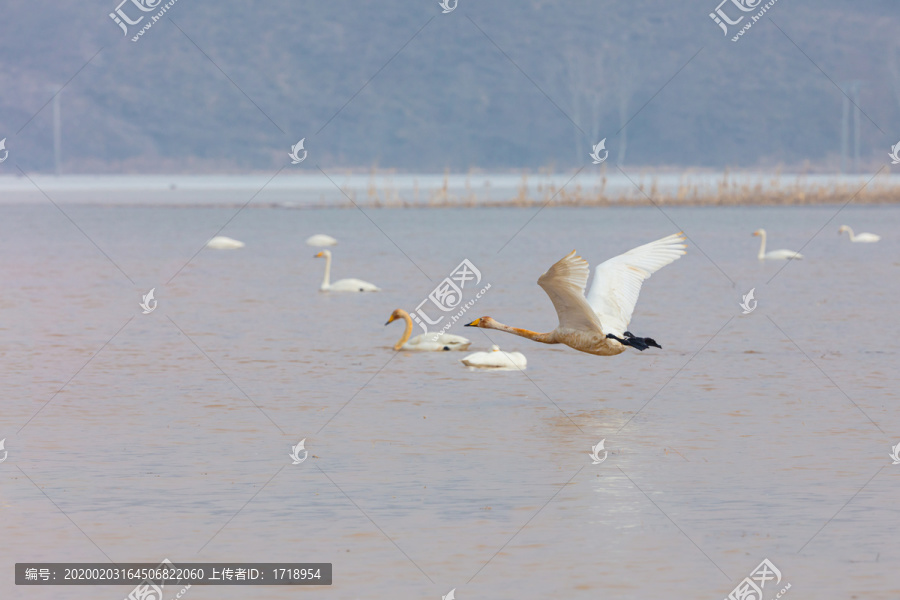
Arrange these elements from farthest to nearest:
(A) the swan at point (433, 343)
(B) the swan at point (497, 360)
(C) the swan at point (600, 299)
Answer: (A) the swan at point (433, 343) → (B) the swan at point (497, 360) → (C) the swan at point (600, 299)

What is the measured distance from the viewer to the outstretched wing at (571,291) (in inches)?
450

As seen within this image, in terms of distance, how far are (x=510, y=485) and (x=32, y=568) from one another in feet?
10.9

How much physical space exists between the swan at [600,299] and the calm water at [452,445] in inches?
28.6

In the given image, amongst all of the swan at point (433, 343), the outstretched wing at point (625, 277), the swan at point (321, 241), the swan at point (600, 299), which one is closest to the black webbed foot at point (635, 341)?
the swan at point (600, 299)

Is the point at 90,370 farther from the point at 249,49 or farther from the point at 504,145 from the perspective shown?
the point at 249,49

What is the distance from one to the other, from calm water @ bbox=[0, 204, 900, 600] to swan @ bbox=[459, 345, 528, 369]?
0.20 m

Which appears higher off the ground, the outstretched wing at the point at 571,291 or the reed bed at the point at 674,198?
the reed bed at the point at 674,198

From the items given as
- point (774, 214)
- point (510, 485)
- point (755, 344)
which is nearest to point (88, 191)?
point (774, 214)

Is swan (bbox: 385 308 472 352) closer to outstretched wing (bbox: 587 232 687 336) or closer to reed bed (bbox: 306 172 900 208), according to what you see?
outstretched wing (bbox: 587 232 687 336)

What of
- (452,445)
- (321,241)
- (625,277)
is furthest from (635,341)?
(321,241)

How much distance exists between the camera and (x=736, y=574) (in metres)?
8.09

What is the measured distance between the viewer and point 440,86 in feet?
410

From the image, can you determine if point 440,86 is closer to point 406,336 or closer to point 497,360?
point 406,336

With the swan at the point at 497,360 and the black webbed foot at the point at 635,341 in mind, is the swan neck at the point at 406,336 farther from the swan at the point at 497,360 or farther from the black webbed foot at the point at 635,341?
the black webbed foot at the point at 635,341
